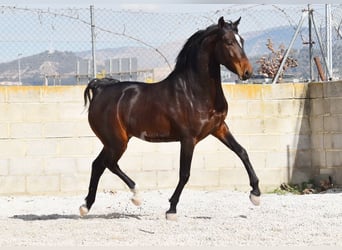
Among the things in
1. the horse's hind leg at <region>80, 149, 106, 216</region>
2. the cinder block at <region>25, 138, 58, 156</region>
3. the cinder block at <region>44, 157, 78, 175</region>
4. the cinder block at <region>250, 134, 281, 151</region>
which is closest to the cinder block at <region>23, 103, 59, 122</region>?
the cinder block at <region>25, 138, 58, 156</region>

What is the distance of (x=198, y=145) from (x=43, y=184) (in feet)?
7.14

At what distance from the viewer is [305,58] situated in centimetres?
1133

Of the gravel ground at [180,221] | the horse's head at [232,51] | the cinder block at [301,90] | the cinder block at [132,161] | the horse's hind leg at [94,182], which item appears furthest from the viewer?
the cinder block at [301,90]

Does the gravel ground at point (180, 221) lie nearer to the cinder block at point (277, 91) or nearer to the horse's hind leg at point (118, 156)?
the horse's hind leg at point (118, 156)

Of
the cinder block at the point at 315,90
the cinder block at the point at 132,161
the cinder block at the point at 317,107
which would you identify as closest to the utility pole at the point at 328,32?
the cinder block at the point at 315,90

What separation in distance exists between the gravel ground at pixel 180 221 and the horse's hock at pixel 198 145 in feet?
1.14

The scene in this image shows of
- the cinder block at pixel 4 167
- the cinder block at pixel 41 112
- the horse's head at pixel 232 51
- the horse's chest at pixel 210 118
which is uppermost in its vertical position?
the horse's head at pixel 232 51

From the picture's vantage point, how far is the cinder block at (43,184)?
10.0m

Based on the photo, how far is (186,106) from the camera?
7344mm

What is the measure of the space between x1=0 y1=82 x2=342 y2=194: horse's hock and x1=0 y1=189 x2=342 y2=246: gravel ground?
0.35 metres

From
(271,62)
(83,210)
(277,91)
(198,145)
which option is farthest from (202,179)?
(271,62)

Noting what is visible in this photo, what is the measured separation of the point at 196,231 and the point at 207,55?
70.2 inches

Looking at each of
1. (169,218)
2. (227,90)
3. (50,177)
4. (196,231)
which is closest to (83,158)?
(50,177)

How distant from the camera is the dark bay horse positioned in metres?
7.26
